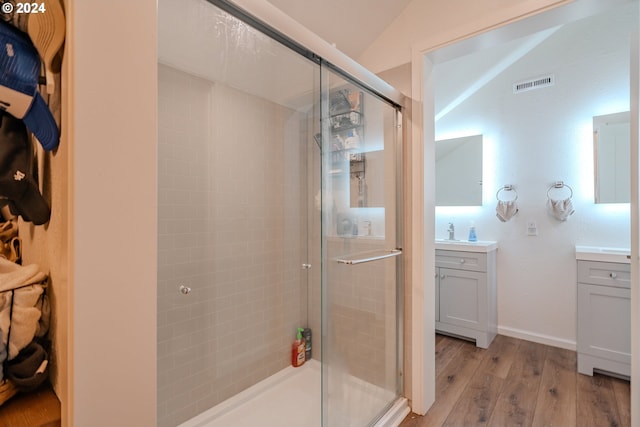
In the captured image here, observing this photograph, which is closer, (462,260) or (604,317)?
(604,317)

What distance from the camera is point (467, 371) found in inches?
88.3

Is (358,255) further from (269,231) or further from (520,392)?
(520,392)

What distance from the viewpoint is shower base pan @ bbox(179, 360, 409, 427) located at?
5.01 ft

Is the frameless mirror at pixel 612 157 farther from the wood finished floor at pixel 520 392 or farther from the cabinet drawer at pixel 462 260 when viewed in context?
the wood finished floor at pixel 520 392

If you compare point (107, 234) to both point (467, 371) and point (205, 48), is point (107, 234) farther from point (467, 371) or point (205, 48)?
point (467, 371)

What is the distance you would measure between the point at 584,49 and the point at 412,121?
2.08 metres

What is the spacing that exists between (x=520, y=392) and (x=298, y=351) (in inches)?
59.5

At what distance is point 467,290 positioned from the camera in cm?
270

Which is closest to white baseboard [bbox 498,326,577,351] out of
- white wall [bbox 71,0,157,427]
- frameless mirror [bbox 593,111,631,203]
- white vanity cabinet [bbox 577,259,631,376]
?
white vanity cabinet [bbox 577,259,631,376]

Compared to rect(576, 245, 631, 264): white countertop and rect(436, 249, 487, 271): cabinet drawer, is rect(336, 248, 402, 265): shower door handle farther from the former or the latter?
rect(576, 245, 631, 264): white countertop

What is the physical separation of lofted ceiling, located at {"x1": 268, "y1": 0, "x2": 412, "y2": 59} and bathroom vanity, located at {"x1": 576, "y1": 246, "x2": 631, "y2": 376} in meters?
2.19

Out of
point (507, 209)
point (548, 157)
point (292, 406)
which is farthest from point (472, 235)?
point (292, 406)

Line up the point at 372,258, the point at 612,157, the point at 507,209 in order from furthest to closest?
the point at 507,209
the point at 612,157
the point at 372,258

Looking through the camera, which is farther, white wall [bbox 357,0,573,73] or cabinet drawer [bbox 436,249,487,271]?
cabinet drawer [bbox 436,249,487,271]
